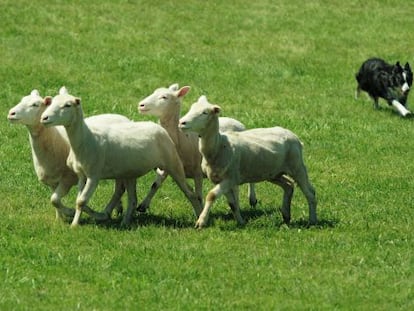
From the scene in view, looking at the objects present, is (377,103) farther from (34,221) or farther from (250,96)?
(34,221)

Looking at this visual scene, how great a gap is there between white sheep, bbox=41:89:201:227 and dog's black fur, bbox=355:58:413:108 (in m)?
10.6

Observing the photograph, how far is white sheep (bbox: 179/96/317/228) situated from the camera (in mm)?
12938

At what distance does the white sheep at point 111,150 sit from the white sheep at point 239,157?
0.57m

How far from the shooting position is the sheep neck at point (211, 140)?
513 inches

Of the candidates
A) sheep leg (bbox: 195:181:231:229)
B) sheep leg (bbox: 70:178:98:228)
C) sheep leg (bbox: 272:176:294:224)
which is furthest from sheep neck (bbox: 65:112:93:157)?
sheep leg (bbox: 272:176:294:224)

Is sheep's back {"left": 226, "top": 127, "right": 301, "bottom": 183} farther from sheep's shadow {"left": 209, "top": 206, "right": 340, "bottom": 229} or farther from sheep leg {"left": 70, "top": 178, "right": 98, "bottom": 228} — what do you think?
sheep leg {"left": 70, "top": 178, "right": 98, "bottom": 228}

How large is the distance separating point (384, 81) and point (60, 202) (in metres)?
11.9

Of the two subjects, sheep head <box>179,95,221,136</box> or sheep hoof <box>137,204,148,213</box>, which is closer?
sheep head <box>179,95,221,136</box>

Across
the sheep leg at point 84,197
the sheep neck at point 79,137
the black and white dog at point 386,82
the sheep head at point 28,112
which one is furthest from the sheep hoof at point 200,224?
the black and white dog at point 386,82

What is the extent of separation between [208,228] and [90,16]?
16.9m

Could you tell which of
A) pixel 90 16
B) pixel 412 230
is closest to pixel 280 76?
pixel 90 16

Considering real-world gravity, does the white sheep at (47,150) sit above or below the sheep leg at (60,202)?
above

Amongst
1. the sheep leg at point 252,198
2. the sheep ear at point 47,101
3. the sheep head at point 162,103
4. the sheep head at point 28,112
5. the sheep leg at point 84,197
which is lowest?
the sheep leg at point 252,198

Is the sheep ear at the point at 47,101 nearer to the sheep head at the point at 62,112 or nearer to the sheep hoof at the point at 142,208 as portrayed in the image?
the sheep head at the point at 62,112
